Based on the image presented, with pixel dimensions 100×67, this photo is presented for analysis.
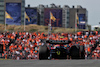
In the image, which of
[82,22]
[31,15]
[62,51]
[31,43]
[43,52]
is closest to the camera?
[43,52]

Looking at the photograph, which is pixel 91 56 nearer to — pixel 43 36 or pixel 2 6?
pixel 43 36

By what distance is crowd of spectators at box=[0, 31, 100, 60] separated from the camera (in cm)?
3322

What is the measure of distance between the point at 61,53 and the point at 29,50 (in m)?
7.72

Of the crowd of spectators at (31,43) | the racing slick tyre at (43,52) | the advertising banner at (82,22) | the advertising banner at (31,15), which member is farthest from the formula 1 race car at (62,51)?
the advertising banner at (82,22)

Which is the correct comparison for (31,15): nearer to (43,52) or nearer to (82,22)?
(82,22)

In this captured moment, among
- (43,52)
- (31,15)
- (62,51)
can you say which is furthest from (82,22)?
(43,52)

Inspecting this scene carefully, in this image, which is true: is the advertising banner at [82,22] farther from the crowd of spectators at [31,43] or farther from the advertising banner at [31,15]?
the crowd of spectators at [31,43]

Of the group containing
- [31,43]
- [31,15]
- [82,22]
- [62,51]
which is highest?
[31,15]

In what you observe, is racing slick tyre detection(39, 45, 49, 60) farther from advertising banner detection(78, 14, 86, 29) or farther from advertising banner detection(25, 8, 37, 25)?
advertising banner detection(78, 14, 86, 29)

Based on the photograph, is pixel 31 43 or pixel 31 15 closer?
pixel 31 43

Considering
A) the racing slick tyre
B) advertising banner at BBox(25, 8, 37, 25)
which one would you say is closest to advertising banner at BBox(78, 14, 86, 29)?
advertising banner at BBox(25, 8, 37, 25)

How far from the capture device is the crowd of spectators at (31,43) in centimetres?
3322

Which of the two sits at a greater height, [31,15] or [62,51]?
[31,15]

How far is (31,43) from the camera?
34.2m
